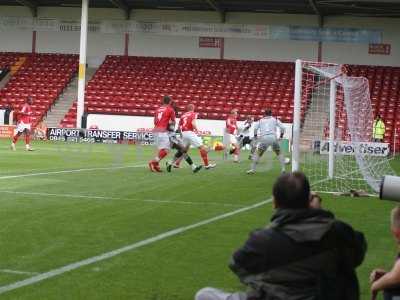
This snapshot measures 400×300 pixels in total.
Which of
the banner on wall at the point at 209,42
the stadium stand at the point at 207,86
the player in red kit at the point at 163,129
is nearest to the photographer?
the player in red kit at the point at 163,129

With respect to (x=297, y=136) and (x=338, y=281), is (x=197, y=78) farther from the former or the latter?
(x=338, y=281)

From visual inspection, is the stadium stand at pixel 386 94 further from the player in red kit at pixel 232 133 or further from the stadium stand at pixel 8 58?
the stadium stand at pixel 8 58

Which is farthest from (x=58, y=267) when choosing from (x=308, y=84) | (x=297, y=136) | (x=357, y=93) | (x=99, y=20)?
(x=99, y=20)

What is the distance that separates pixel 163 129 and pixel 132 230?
33.3 feet

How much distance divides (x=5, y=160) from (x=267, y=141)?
25.3 feet

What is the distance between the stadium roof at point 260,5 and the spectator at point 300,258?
37.2m

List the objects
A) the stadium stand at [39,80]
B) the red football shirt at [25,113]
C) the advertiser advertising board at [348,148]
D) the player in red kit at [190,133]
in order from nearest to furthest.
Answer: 1. the advertiser advertising board at [348,148]
2. the player in red kit at [190,133]
3. the red football shirt at [25,113]
4. the stadium stand at [39,80]

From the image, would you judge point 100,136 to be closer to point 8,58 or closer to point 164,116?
point 8,58

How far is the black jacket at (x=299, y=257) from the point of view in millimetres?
4109

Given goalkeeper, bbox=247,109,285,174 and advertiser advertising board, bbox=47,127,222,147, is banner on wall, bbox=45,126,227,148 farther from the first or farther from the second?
goalkeeper, bbox=247,109,285,174

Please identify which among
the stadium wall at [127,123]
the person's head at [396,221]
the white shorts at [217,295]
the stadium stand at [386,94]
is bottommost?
the white shorts at [217,295]

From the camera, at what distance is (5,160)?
22.2m

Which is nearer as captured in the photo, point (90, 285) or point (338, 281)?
point (338, 281)

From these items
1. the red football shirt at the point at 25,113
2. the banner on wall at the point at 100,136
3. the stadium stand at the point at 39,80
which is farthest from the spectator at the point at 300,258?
the stadium stand at the point at 39,80
